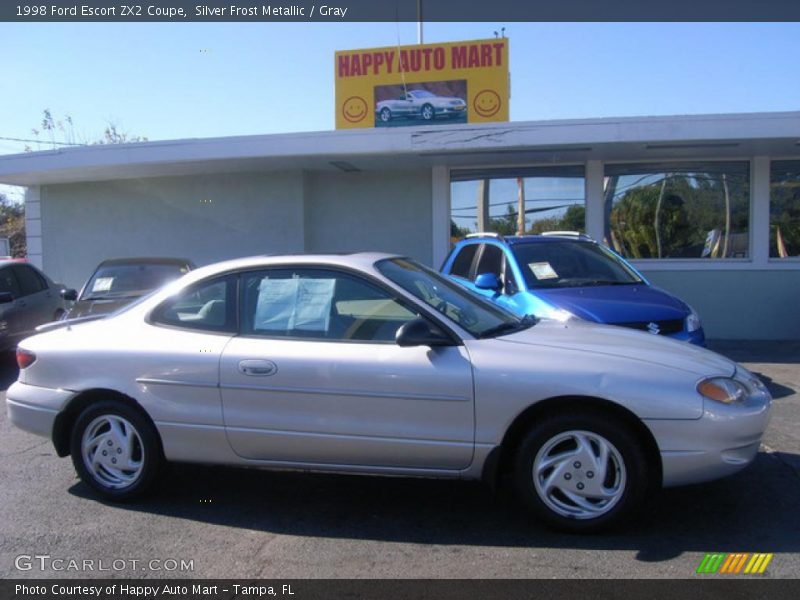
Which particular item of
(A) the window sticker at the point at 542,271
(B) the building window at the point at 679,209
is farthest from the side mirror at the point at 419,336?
(B) the building window at the point at 679,209

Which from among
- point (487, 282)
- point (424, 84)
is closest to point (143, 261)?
point (487, 282)

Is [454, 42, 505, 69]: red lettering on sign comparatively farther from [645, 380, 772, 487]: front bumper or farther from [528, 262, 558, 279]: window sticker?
[645, 380, 772, 487]: front bumper

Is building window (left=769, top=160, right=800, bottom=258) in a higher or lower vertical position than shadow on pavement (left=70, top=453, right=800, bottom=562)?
higher

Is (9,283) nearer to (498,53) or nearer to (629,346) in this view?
(629,346)

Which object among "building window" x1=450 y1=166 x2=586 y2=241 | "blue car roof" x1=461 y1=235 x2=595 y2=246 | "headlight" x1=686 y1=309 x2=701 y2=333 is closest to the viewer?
"headlight" x1=686 y1=309 x2=701 y2=333

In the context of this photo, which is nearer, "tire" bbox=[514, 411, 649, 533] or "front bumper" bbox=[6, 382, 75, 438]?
"tire" bbox=[514, 411, 649, 533]

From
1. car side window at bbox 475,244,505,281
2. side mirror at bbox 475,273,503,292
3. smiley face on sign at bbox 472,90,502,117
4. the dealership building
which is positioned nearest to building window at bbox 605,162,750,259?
the dealership building

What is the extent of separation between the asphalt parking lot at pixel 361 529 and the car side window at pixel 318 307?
1.14 meters

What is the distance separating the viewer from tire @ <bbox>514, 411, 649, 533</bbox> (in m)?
3.86

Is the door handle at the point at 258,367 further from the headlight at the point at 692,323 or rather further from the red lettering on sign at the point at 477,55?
the red lettering on sign at the point at 477,55

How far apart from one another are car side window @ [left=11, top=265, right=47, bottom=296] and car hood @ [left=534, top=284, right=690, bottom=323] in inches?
293

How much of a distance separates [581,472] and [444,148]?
7.23 meters

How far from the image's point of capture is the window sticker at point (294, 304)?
441 cm

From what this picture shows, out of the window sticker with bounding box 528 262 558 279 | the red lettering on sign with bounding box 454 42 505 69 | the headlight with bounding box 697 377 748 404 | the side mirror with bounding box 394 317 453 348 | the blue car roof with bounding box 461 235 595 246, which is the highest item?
the red lettering on sign with bounding box 454 42 505 69
